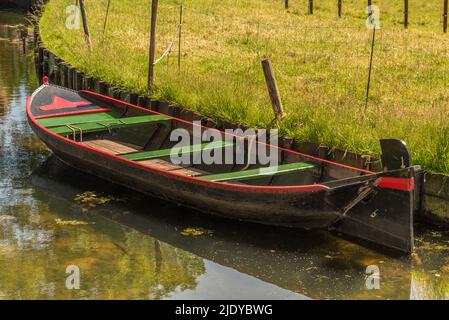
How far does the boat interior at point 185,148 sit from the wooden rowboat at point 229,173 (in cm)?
2

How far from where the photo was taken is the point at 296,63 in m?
21.1

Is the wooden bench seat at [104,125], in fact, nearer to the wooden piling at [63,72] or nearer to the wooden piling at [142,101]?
the wooden piling at [142,101]

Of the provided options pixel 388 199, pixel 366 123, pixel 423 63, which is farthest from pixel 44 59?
pixel 388 199

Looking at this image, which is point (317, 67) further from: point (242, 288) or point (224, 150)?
point (242, 288)

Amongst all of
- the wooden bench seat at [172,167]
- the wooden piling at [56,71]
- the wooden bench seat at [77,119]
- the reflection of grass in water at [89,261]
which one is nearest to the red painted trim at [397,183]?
the reflection of grass in water at [89,261]

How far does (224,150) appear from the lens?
13.4 metres

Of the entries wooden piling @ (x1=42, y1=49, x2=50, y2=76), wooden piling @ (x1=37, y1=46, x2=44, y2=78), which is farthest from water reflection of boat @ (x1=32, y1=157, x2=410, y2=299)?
wooden piling @ (x1=37, y1=46, x2=44, y2=78)

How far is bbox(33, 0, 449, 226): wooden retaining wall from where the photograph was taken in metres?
11.8

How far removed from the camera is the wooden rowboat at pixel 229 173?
11.0m

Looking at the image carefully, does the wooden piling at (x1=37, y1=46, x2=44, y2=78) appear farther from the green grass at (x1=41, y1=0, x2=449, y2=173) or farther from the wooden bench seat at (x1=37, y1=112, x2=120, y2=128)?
the wooden bench seat at (x1=37, y1=112, x2=120, y2=128)

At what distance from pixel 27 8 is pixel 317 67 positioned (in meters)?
23.6

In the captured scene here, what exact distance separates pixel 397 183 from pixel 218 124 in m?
4.61

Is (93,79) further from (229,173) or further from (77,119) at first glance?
(229,173)

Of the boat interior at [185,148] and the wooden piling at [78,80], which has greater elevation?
the wooden piling at [78,80]
